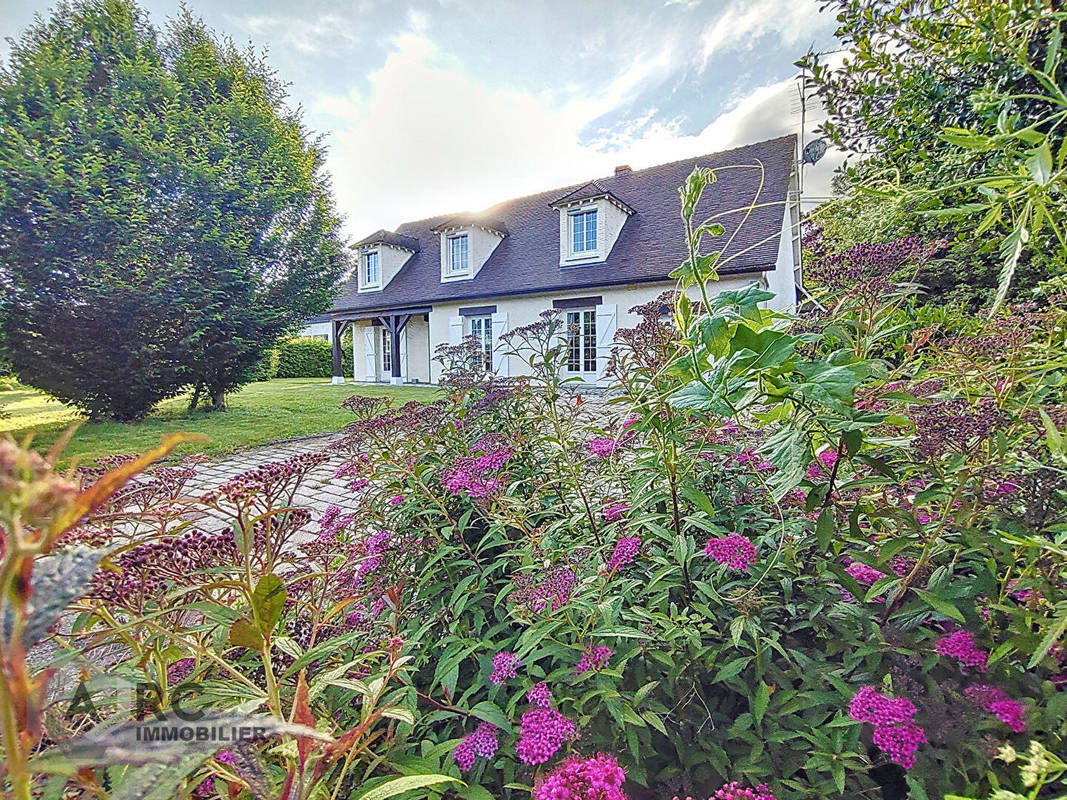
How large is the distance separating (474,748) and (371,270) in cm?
1593

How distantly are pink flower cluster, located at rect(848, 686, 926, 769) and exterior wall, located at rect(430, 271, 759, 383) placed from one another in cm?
782

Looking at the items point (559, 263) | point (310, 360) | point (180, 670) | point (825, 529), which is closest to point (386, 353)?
point (310, 360)

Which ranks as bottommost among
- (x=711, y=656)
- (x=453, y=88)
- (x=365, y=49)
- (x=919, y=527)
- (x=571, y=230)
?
(x=711, y=656)

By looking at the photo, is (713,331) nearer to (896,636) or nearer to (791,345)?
(791,345)

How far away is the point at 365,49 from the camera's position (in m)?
3.40

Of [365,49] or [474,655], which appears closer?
[474,655]

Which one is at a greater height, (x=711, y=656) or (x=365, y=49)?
(x=365, y=49)

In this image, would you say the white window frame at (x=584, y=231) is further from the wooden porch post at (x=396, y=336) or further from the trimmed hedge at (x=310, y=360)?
the trimmed hedge at (x=310, y=360)

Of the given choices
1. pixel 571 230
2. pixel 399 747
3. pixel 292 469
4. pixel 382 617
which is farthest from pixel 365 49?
pixel 571 230

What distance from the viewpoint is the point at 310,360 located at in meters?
18.5

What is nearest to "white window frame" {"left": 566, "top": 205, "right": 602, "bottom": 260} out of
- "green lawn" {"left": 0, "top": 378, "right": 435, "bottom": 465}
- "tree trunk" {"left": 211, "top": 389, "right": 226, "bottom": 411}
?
"green lawn" {"left": 0, "top": 378, "right": 435, "bottom": 465}

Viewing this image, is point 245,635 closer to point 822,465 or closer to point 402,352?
point 822,465

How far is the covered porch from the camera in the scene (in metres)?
14.0

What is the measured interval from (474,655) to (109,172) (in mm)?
8128
